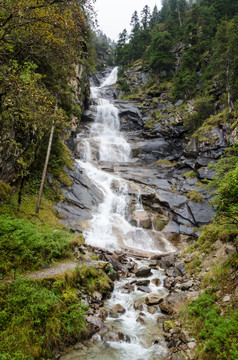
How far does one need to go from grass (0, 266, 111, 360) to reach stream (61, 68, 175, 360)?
0.50 metres

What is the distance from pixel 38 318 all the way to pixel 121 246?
1096cm

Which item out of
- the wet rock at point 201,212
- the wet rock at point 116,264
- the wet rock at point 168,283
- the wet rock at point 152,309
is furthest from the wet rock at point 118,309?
the wet rock at point 201,212

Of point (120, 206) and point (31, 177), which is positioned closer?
point (31, 177)

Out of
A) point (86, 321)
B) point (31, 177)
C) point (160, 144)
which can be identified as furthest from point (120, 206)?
point (160, 144)

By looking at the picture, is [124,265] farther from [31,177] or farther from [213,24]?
[213,24]

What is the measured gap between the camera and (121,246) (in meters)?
15.6

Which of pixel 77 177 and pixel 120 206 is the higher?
pixel 77 177

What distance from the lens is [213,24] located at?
4322 centimetres

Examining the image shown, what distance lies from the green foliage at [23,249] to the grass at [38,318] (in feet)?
3.22

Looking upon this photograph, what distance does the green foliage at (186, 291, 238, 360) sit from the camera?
4496 mm

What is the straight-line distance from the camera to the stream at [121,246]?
227 inches

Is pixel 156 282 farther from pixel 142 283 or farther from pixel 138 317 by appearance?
pixel 138 317

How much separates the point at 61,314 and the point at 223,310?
4.22m

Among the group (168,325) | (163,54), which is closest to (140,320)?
(168,325)
